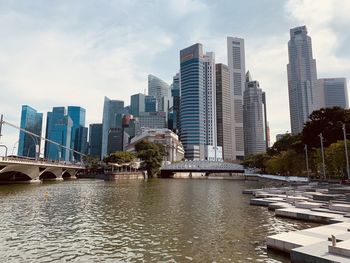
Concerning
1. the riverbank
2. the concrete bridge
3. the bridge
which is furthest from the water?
the bridge

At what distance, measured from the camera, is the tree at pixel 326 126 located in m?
77.1

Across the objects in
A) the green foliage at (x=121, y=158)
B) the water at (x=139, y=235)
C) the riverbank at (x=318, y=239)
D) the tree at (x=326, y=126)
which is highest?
the tree at (x=326, y=126)

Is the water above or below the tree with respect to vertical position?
below

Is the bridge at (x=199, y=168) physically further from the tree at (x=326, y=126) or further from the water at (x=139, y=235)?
the water at (x=139, y=235)

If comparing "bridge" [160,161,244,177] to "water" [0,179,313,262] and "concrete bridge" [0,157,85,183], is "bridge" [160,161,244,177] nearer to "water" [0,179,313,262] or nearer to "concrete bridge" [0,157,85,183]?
"concrete bridge" [0,157,85,183]

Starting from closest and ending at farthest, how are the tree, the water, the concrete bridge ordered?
1. the water
2. the concrete bridge
3. the tree

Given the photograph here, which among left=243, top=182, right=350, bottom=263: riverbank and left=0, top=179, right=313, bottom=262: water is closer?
left=243, top=182, right=350, bottom=263: riverbank

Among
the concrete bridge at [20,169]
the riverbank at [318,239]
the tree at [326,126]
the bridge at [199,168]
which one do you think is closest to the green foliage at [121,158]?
the bridge at [199,168]

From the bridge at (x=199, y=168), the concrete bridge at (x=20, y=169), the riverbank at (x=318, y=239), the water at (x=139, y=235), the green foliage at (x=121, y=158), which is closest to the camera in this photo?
the riverbank at (x=318, y=239)

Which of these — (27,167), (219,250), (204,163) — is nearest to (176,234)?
(219,250)

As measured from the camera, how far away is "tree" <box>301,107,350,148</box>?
253ft

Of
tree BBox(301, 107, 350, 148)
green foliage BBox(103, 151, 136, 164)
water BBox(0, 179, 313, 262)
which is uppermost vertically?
tree BBox(301, 107, 350, 148)

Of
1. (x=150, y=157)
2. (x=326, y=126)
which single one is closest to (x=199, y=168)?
(x=150, y=157)

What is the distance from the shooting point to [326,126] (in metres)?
79.9
